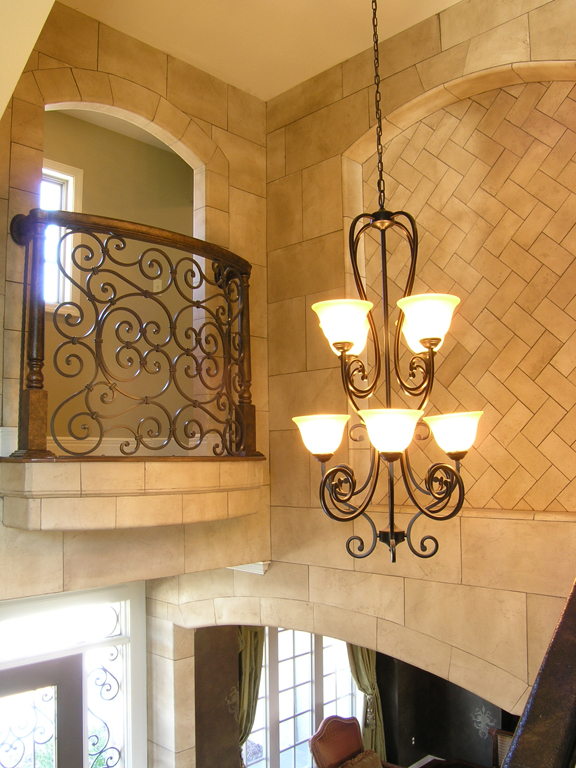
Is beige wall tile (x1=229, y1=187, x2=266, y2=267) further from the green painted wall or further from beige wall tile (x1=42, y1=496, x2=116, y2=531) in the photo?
beige wall tile (x1=42, y1=496, x2=116, y2=531)

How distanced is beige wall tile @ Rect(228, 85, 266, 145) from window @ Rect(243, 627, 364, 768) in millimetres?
4787

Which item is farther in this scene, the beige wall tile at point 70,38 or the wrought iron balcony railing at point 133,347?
the beige wall tile at point 70,38

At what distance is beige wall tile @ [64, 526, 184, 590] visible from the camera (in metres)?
3.23

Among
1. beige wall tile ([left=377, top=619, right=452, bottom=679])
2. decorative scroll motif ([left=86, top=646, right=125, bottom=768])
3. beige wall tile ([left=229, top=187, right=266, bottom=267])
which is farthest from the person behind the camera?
decorative scroll motif ([left=86, top=646, right=125, bottom=768])

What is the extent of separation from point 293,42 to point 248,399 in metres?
2.24

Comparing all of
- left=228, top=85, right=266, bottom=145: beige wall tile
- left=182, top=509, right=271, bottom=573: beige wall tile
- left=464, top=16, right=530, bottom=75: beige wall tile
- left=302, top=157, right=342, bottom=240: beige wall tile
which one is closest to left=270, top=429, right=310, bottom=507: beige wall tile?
left=182, top=509, right=271, bottom=573: beige wall tile

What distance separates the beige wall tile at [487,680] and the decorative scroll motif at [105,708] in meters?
2.64

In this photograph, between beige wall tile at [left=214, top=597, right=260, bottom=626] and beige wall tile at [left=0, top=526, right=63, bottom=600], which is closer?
beige wall tile at [left=0, top=526, right=63, bottom=600]

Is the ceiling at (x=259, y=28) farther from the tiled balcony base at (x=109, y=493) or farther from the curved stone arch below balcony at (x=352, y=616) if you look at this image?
the curved stone arch below balcony at (x=352, y=616)

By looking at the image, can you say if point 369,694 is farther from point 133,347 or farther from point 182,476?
point 133,347

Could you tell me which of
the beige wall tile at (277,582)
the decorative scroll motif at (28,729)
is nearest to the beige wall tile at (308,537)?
the beige wall tile at (277,582)

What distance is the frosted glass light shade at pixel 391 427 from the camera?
201 centimetres

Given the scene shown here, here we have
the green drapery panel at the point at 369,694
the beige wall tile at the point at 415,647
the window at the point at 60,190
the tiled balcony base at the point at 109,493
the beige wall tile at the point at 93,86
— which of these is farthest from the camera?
the green drapery panel at the point at 369,694

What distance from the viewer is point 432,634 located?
3.26 metres
